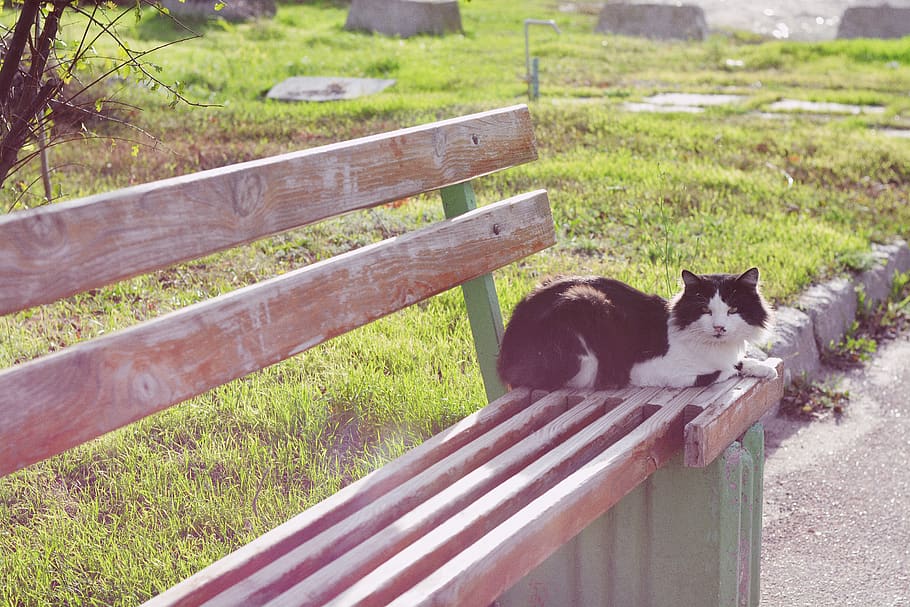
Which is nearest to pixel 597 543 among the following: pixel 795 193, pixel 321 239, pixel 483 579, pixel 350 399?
pixel 483 579

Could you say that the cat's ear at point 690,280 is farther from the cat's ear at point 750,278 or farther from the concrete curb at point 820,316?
the concrete curb at point 820,316

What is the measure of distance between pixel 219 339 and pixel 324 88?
828cm

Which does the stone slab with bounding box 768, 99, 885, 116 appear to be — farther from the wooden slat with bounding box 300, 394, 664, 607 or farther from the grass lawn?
the wooden slat with bounding box 300, 394, 664, 607

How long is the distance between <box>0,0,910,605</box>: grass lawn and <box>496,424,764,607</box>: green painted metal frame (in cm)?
78

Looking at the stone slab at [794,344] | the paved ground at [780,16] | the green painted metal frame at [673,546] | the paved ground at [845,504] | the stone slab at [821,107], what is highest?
the green painted metal frame at [673,546]

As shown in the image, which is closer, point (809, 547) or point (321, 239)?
point (809, 547)

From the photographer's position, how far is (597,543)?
251cm

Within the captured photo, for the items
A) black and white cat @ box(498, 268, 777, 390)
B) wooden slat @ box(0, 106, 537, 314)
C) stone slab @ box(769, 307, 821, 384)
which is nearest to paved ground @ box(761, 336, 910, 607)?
stone slab @ box(769, 307, 821, 384)

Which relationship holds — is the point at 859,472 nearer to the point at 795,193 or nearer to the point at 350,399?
the point at 350,399

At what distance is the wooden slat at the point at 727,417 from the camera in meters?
2.20

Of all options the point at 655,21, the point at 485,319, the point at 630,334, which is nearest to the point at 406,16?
the point at 655,21

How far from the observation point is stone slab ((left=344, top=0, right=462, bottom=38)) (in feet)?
48.7

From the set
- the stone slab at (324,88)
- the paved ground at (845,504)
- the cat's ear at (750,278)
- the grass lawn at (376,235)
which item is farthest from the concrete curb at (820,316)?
the stone slab at (324,88)

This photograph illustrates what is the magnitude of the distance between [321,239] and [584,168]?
2.18 metres
